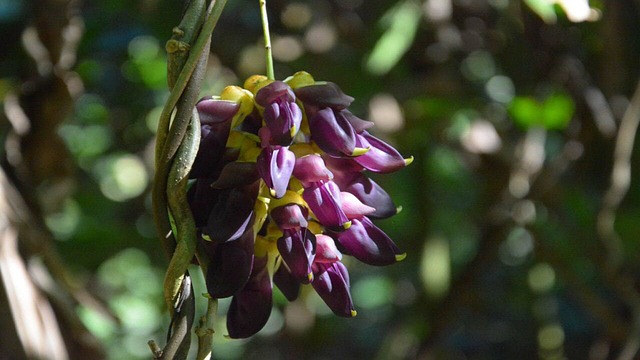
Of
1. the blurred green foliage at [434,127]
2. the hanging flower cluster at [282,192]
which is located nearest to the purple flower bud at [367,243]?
the hanging flower cluster at [282,192]

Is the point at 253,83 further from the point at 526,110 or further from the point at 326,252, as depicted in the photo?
the point at 526,110

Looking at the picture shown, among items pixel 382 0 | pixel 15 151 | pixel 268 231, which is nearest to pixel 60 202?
pixel 15 151

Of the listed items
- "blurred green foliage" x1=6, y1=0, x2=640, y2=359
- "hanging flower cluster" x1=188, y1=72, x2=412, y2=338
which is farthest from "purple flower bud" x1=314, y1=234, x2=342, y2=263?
"blurred green foliage" x1=6, y1=0, x2=640, y2=359

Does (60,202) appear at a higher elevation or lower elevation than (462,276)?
higher

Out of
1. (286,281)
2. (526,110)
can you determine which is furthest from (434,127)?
(286,281)

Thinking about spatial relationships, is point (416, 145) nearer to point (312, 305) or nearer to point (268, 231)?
point (312, 305)

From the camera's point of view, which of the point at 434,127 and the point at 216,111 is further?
the point at 434,127
